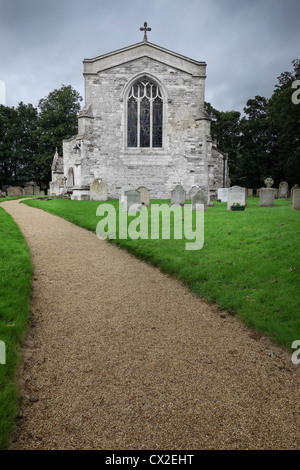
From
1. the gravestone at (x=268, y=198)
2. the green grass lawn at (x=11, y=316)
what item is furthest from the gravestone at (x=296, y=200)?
the green grass lawn at (x=11, y=316)

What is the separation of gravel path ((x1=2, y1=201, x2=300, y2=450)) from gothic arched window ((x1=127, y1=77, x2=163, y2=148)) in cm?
1783

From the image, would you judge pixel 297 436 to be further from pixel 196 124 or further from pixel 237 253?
pixel 196 124

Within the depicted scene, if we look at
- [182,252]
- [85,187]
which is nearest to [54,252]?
[182,252]

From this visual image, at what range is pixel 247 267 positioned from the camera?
550cm

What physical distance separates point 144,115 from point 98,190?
22.5 feet

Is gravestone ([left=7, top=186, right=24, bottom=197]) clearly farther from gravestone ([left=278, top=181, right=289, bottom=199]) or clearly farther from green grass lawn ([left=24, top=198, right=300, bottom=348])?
green grass lawn ([left=24, top=198, right=300, bottom=348])

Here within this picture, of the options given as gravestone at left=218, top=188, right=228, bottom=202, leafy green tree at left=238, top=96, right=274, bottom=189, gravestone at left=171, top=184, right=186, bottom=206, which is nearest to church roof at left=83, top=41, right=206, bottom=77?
gravestone at left=218, top=188, right=228, bottom=202

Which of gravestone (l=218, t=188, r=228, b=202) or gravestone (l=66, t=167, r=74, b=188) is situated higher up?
gravestone (l=66, t=167, r=74, b=188)

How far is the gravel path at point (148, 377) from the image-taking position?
217 cm

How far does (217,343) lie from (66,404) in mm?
1849

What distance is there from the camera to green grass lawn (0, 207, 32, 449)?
7.42 feet

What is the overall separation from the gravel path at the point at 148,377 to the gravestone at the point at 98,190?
14.3 metres

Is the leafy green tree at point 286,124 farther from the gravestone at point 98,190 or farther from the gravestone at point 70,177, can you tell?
the gravestone at point 70,177

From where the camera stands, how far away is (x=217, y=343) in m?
3.49
